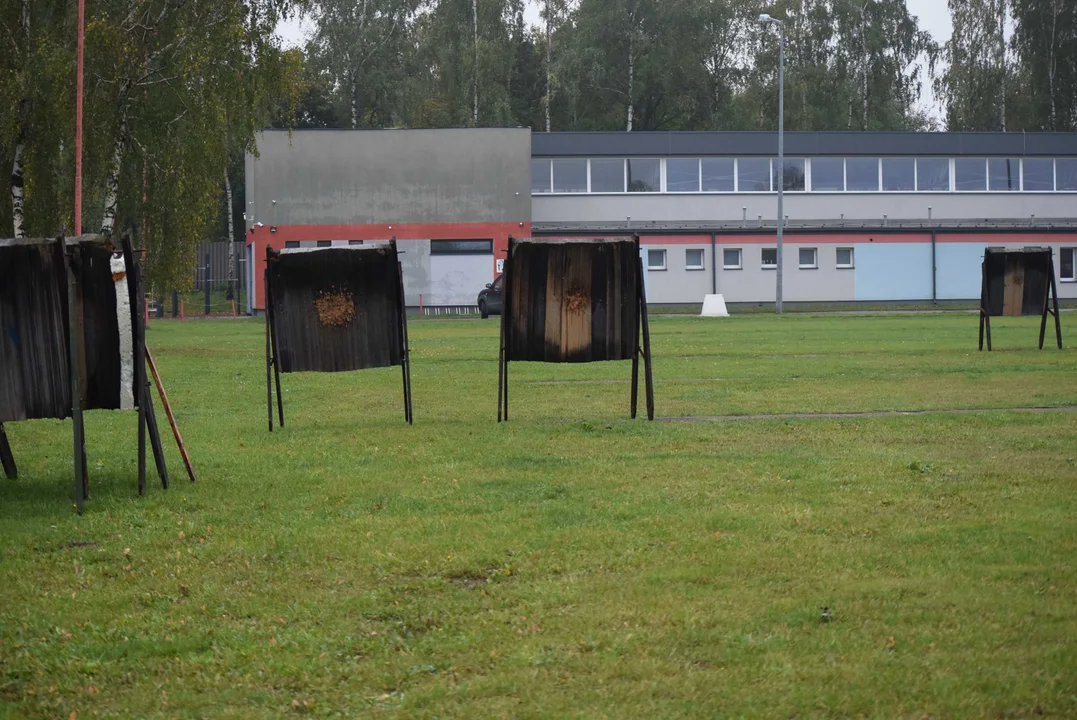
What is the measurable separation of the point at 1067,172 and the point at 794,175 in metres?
13.8

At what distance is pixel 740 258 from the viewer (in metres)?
64.9

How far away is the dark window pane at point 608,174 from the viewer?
64750 mm

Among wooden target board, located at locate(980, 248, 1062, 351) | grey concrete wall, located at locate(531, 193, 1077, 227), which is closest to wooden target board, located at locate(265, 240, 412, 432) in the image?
wooden target board, located at locate(980, 248, 1062, 351)

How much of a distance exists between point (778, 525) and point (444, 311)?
55.4 meters

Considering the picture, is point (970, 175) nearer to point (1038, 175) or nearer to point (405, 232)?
point (1038, 175)

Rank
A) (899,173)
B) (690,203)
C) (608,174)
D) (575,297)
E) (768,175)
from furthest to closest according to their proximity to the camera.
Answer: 1. (899,173)
2. (768,175)
3. (690,203)
4. (608,174)
5. (575,297)

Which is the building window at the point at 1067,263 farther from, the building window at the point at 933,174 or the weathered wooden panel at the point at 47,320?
the weathered wooden panel at the point at 47,320

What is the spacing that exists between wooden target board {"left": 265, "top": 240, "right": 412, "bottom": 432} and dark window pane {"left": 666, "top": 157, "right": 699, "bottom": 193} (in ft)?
171

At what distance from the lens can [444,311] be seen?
62.6 meters

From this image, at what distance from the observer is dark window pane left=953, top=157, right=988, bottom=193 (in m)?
66.5

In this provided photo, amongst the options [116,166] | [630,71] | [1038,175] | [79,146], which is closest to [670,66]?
[630,71]

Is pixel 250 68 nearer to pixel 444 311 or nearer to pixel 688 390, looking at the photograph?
pixel 688 390

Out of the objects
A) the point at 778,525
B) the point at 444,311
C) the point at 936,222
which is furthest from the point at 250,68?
the point at 936,222

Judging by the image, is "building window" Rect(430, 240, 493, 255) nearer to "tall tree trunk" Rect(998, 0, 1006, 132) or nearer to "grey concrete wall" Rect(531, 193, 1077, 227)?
"grey concrete wall" Rect(531, 193, 1077, 227)
